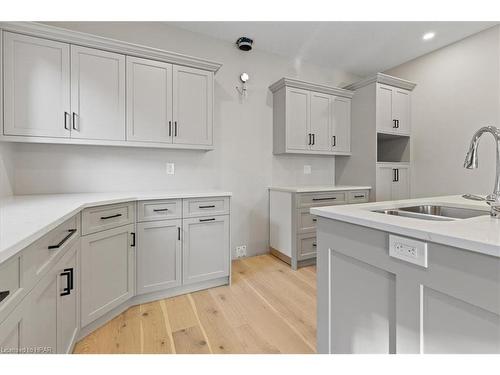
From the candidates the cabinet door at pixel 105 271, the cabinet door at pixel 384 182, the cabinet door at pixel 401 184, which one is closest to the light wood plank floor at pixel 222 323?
the cabinet door at pixel 105 271

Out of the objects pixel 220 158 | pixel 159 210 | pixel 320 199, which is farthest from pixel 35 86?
pixel 320 199

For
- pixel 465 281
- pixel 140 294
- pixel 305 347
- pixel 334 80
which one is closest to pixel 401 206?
pixel 465 281

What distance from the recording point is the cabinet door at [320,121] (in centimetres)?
325

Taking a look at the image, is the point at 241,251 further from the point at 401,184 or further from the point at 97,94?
the point at 401,184

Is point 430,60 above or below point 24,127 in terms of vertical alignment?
above

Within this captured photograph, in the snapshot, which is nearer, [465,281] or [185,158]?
[465,281]

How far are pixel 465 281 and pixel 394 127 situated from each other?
3223 millimetres

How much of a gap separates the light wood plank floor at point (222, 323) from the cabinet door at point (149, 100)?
1502 mm

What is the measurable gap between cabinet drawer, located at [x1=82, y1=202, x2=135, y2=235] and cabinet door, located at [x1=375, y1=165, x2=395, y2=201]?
292 cm

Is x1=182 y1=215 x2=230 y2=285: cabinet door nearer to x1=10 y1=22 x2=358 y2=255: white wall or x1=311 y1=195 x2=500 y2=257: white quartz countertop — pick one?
x1=10 y1=22 x2=358 y2=255: white wall

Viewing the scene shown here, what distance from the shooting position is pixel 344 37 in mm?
3021

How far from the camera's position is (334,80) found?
3.79m

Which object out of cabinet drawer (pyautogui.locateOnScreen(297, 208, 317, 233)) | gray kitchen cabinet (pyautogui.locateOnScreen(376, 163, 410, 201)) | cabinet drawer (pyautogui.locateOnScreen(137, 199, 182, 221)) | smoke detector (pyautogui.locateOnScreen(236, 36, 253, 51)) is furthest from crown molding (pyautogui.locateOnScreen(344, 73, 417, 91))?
cabinet drawer (pyautogui.locateOnScreen(137, 199, 182, 221))

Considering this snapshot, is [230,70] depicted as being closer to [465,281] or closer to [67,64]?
[67,64]
